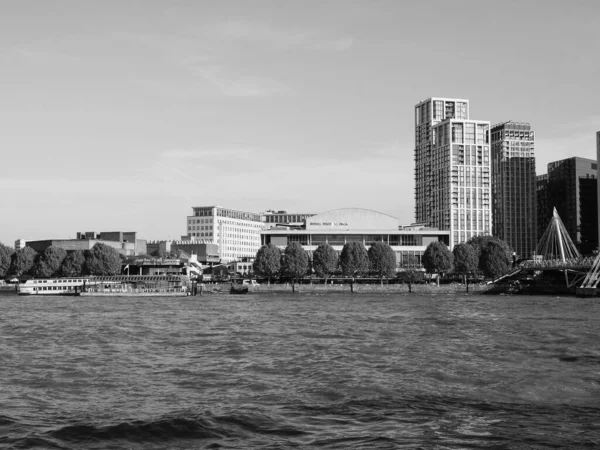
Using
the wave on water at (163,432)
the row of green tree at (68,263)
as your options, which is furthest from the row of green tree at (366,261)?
the wave on water at (163,432)

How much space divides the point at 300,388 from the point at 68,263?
142517mm

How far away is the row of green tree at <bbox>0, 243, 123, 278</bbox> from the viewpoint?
16375 centimetres

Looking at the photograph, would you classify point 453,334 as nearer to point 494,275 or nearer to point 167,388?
point 167,388

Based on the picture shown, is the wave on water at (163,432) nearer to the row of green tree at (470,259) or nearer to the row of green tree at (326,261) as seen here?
the row of green tree at (326,261)

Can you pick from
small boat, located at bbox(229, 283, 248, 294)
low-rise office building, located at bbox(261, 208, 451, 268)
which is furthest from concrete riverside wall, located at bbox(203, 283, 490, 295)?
low-rise office building, located at bbox(261, 208, 451, 268)

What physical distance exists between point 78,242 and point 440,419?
597 ft

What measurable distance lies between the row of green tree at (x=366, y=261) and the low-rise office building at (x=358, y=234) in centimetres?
2250

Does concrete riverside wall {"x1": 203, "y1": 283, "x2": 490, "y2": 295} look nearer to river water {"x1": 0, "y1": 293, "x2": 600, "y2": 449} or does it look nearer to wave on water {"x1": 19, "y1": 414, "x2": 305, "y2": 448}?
river water {"x1": 0, "y1": 293, "x2": 600, "y2": 449}

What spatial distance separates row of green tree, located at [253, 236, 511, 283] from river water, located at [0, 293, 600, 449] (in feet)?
336

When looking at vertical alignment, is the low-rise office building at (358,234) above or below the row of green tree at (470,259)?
above

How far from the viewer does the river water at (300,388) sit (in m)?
22.4

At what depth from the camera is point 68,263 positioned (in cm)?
16400

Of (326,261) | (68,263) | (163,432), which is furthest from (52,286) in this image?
(163,432)

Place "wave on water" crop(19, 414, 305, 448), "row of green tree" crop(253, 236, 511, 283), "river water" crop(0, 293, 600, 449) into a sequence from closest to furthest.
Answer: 1. "wave on water" crop(19, 414, 305, 448)
2. "river water" crop(0, 293, 600, 449)
3. "row of green tree" crop(253, 236, 511, 283)
